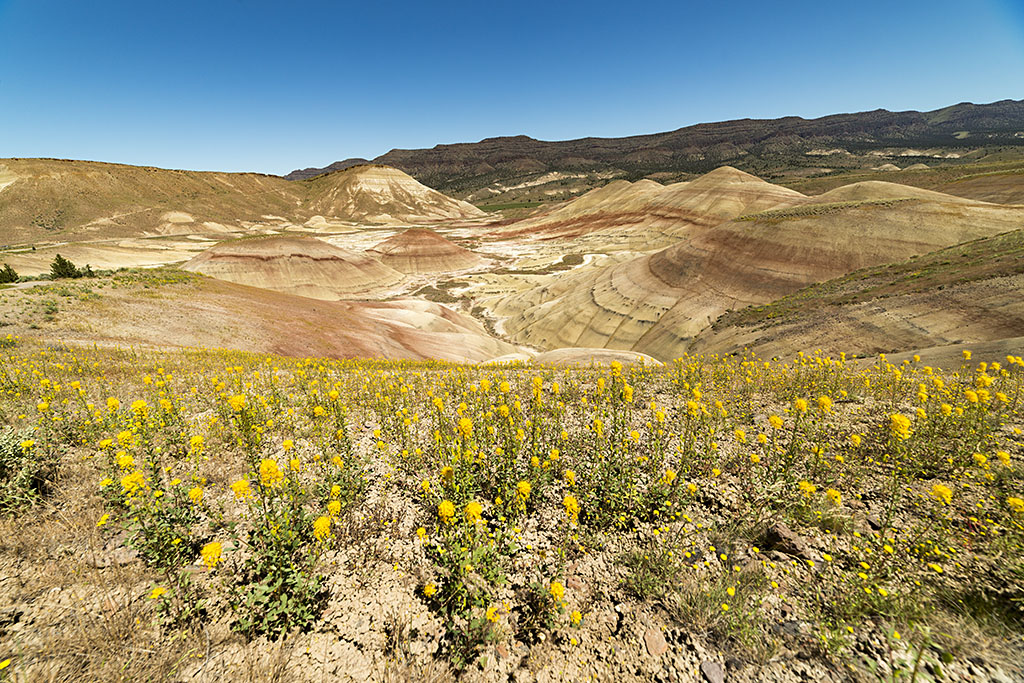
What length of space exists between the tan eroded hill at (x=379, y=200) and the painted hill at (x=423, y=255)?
81.6m

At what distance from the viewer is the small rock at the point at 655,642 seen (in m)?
2.85

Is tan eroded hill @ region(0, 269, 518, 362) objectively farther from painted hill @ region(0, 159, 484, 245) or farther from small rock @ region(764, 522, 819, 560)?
painted hill @ region(0, 159, 484, 245)

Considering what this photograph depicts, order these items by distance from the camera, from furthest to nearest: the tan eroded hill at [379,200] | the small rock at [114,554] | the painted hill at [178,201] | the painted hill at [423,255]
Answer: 1. the tan eroded hill at [379,200]
2. the painted hill at [178,201]
3. the painted hill at [423,255]
4. the small rock at [114,554]

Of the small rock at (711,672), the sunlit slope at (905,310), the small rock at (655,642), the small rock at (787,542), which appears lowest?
the sunlit slope at (905,310)

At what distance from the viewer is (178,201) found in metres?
124

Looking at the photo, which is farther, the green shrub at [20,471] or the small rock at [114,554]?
the green shrub at [20,471]

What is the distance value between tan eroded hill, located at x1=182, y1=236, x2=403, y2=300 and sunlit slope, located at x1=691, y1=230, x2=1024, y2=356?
51.8m

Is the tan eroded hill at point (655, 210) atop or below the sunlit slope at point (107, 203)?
below

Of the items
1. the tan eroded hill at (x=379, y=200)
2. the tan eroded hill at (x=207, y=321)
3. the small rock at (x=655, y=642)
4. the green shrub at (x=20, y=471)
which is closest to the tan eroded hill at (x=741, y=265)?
the tan eroded hill at (x=207, y=321)

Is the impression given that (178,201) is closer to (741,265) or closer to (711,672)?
(741,265)

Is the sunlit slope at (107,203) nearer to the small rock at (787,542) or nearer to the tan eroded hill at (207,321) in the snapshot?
the tan eroded hill at (207,321)

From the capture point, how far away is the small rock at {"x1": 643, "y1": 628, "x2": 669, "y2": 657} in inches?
112

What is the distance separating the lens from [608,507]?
415cm

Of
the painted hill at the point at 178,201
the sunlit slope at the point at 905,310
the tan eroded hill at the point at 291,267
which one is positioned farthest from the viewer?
the painted hill at the point at 178,201
